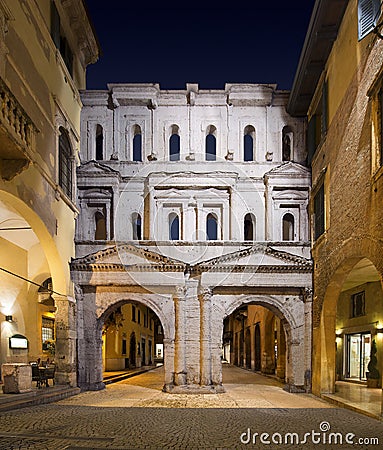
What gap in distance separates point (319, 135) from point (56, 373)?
→ 13.0m

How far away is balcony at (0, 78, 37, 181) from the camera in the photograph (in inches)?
466

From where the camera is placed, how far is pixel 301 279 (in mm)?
20297

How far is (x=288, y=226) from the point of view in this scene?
23750 mm

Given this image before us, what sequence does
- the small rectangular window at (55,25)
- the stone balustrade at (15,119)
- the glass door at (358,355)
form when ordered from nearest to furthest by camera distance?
the stone balustrade at (15,119) < the small rectangular window at (55,25) < the glass door at (358,355)

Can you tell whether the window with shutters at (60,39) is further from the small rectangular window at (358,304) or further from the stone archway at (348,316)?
the small rectangular window at (358,304)

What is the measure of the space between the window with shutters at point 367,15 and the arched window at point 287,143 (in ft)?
29.2

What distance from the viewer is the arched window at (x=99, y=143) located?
72.6 ft

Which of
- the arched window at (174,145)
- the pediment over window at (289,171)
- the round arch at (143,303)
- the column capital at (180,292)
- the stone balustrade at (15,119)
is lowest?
the round arch at (143,303)

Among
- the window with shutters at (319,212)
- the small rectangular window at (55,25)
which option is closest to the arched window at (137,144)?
the small rectangular window at (55,25)

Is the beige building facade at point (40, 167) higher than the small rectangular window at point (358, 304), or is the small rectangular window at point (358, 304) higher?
the beige building facade at point (40, 167)

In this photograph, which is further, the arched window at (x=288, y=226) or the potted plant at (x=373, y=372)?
the arched window at (x=288, y=226)

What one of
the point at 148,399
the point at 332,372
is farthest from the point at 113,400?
the point at 332,372

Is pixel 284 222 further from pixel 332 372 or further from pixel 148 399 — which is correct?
pixel 148 399

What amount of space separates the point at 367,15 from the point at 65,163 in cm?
1159
